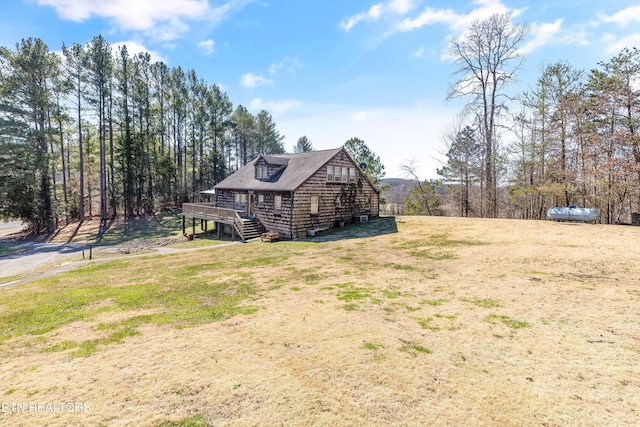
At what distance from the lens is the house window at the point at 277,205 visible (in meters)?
21.6

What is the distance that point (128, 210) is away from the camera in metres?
37.5

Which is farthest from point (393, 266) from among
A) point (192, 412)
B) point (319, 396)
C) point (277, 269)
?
point (192, 412)

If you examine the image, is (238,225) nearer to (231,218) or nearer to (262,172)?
(231,218)

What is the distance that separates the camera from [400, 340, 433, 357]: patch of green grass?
18.7 ft

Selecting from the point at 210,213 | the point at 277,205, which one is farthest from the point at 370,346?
the point at 210,213

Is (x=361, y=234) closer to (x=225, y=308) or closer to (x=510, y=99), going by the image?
(x=225, y=308)

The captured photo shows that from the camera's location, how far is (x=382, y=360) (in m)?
5.47

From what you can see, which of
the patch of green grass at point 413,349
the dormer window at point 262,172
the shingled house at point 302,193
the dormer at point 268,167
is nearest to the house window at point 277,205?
the shingled house at point 302,193

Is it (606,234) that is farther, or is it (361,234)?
(361,234)

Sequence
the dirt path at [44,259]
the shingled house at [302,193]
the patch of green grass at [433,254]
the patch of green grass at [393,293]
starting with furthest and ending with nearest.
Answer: the shingled house at [302,193], the dirt path at [44,259], the patch of green grass at [433,254], the patch of green grass at [393,293]

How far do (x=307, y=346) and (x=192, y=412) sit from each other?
240 cm

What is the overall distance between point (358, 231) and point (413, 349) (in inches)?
614

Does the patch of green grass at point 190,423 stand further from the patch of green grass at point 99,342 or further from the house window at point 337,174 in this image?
the house window at point 337,174

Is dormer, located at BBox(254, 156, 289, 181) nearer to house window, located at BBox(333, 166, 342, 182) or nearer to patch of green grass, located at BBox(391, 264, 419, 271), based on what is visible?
house window, located at BBox(333, 166, 342, 182)
